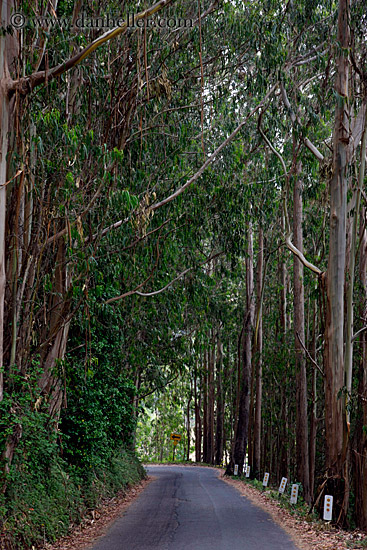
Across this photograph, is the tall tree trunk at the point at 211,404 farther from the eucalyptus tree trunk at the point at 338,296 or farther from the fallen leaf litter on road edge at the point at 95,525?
the eucalyptus tree trunk at the point at 338,296

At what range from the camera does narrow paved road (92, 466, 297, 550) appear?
9750 mm

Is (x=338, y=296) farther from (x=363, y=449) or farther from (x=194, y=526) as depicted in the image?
(x=194, y=526)

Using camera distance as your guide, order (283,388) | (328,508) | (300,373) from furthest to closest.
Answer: (283,388) → (300,373) → (328,508)

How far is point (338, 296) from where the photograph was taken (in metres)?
13.3

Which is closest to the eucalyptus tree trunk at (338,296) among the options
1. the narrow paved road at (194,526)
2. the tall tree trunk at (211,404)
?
the narrow paved road at (194,526)

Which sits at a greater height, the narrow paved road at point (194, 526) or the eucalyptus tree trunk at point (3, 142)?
the eucalyptus tree trunk at point (3, 142)

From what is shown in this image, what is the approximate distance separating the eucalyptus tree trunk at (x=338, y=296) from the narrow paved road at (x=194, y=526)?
6.18ft

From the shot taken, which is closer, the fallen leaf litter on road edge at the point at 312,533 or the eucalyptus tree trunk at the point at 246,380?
the fallen leaf litter on road edge at the point at 312,533

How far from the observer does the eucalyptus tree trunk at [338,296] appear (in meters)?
12.9

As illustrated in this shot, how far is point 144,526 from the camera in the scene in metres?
11.9

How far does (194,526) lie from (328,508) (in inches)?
106

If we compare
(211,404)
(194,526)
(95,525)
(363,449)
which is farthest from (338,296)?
(211,404)

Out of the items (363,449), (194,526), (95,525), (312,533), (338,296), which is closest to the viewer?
(312,533)

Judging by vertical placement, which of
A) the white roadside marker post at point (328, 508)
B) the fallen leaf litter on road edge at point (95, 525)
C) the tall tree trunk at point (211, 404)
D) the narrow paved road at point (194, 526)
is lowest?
the fallen leaf litter on road edge at point (95, 525)
